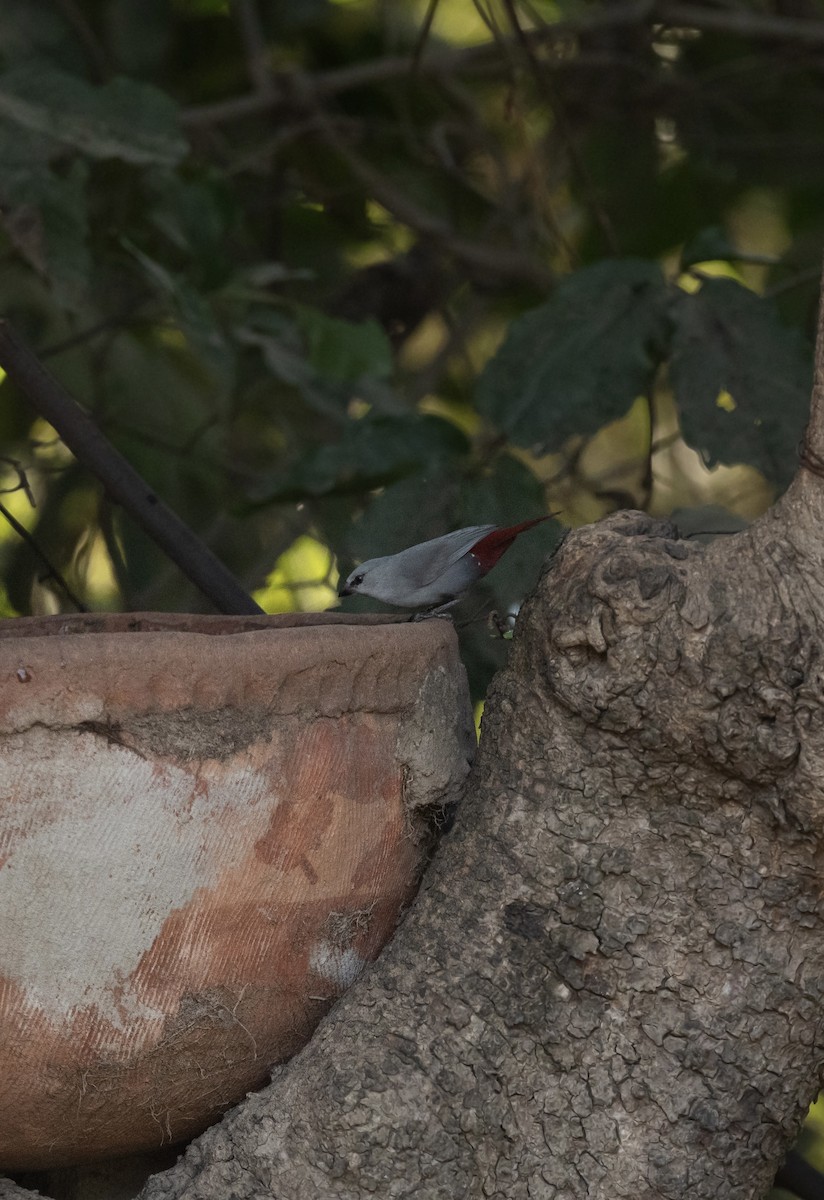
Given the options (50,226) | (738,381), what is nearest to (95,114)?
(50,226)

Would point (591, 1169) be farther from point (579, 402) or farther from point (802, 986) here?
point (579, 402)

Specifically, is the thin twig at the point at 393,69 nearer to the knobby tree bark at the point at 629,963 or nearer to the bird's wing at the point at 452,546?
the bird's wing at the point at 452,546

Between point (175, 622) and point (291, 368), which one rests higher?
point (175, 622)

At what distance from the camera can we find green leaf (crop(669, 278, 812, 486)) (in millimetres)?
2031

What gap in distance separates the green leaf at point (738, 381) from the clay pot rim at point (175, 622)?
2.43ft

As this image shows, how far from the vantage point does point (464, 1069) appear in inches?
46.9


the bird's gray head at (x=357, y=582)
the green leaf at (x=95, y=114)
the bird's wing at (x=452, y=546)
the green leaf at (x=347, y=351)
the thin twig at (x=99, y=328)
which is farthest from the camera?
the thin twig at (x=99, y=328)

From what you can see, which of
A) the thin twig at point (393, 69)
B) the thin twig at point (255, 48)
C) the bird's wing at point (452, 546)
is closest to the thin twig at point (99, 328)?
the thin twig at point (393, 69)

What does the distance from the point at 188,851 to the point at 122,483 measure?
855 mm

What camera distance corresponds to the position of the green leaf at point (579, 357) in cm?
205

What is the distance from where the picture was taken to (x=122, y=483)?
188 centimetres

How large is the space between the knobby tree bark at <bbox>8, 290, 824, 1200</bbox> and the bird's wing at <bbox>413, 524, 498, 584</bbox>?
56 centimetres

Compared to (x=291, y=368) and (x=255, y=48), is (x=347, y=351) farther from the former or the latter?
(x=255, y=48)

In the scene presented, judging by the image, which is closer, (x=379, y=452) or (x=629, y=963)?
(x=629, y=963)
